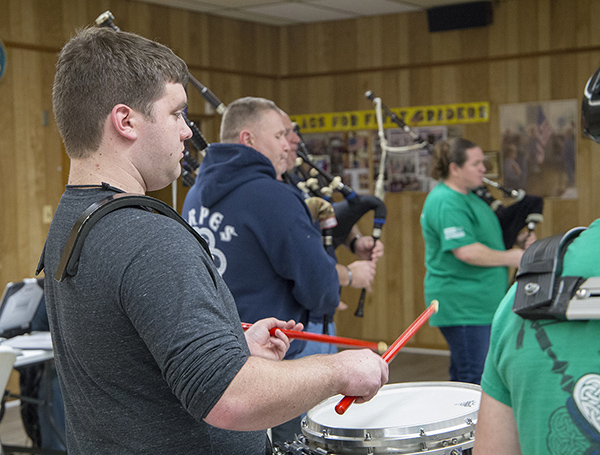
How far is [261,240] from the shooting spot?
2.32 meters

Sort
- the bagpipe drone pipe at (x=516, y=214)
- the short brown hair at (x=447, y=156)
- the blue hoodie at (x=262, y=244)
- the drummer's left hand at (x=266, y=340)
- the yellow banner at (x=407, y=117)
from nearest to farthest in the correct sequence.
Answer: the drummer's left hand at (x=266, y=340)
the blue hoodie at (x=262, y=244)
the short brown hair at (x=447, y=156)
the bagpipe drone pipe at (x=516, y=214)
the yellow banner at (x=407, y=117)

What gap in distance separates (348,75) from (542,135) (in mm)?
1853

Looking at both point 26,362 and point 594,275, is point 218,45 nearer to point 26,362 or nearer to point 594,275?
point 26,362

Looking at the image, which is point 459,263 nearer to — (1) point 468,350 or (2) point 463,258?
(2) point 463,258

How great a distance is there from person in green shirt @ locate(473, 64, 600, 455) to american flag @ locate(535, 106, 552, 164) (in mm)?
5332

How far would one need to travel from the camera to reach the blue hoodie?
7.59 feet

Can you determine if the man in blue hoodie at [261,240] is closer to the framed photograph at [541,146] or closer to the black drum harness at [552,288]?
the black drum harness at [552,288]

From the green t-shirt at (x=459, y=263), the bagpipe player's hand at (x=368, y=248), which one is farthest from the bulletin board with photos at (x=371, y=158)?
the bagpipe player's hand at (x=368, y=248)

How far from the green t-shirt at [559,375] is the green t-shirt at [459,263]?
2.92 meters

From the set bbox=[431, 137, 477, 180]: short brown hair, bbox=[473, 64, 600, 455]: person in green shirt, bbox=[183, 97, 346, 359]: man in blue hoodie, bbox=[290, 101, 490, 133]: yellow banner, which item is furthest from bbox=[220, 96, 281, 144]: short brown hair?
bbox=[290, 101, 490, 133]: yellow banner

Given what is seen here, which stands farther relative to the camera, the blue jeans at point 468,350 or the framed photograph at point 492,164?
the framed photograph at point 492,164

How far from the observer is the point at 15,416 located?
4891 mm

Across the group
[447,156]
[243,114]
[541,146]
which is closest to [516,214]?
[447,156]

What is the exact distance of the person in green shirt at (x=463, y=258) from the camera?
3721 millimetres
